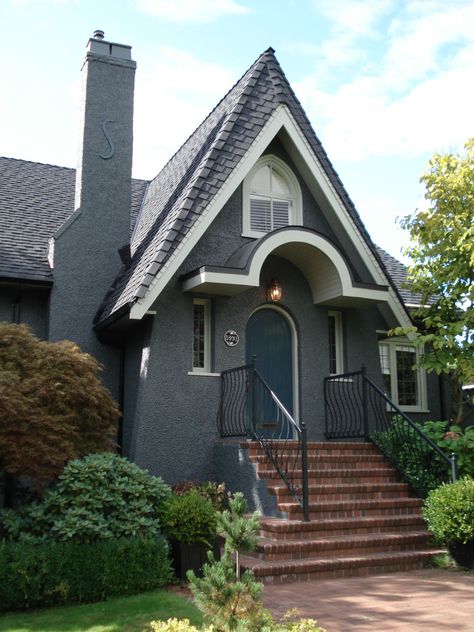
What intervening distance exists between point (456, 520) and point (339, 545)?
5.01ft

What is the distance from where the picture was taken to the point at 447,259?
12.3 m

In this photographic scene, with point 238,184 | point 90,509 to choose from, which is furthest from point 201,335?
point 90,509

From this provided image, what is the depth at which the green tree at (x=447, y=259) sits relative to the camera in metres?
Answer: 11.8

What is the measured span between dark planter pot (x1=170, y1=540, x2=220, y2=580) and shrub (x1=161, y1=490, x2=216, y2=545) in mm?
60

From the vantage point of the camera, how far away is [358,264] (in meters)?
12.9

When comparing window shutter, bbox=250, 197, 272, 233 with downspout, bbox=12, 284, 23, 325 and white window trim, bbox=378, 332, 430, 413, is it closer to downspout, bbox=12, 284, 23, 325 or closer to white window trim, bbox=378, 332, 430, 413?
white window trim, bbox=378, 332, 430, 413

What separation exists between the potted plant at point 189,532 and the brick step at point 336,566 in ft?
1.76

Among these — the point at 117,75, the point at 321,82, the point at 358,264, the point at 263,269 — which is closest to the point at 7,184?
the point at 117,75

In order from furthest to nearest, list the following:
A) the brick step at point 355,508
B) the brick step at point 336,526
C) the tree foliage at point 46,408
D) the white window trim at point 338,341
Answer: the white window trim at point 338,341, the brick step at point 355,508, the brick step at point 336,526, the tree foliage at point 46,408

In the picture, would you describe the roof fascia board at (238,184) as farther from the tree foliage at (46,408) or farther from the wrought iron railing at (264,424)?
the wrought iron railing at (264,424)

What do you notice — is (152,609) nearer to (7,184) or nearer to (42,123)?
(42,123)

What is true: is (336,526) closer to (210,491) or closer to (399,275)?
(210,491)

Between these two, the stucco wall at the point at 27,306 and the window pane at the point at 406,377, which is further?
the window pane at the point at 406,377

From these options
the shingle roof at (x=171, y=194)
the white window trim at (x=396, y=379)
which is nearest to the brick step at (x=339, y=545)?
the shingle roof at (x=171, y=194)
